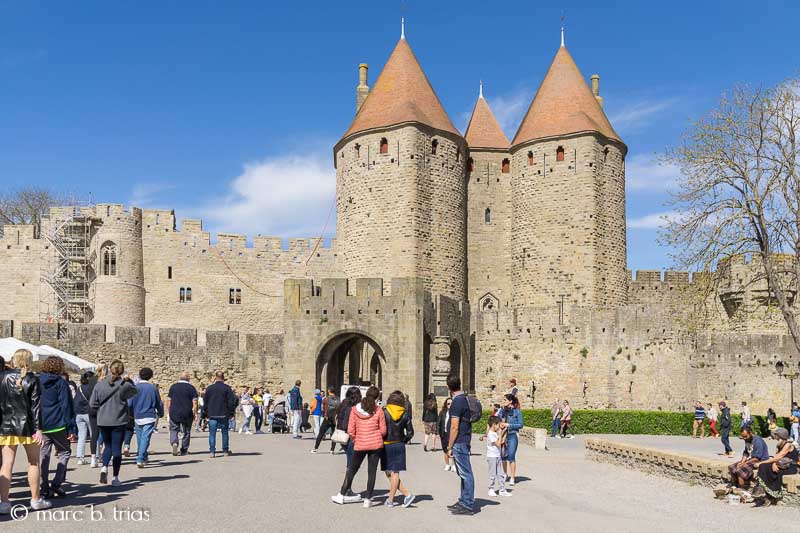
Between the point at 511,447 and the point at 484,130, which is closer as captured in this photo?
the point at 511,447

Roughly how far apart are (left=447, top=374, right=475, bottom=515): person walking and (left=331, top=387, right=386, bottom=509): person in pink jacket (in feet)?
2.87

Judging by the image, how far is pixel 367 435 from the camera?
1048cm

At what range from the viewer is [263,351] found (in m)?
29.8

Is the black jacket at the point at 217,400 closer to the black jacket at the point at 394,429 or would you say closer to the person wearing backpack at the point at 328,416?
the person wearing backpack at the point at 328,416

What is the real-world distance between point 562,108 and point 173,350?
1872cm

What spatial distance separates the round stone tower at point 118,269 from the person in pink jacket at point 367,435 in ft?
99.6

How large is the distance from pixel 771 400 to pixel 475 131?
16.7m

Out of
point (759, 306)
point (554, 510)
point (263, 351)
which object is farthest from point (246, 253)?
point (554, 510)

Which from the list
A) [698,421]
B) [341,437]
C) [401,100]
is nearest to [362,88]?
[401,100]

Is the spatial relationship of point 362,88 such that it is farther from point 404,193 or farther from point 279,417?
point 279,417

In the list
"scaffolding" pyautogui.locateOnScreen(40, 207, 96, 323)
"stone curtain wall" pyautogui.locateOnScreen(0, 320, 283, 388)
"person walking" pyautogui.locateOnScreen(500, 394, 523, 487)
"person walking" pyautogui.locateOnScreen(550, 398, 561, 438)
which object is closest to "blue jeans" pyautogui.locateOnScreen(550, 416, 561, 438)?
"person walking" pyautogui.locateOnScreen(550, 398, 561, 438)

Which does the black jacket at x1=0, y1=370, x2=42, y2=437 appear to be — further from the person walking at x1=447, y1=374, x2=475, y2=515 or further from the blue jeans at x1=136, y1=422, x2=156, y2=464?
the person walking at x1=447, y1=374, x2=475, y2=515

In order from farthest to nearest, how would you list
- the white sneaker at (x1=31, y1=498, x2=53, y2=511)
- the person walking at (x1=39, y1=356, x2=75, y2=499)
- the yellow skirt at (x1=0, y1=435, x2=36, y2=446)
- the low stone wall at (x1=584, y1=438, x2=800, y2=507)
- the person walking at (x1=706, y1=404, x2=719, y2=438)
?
the person walking at (x1=706, y1=404, x2=719, y2=438)
the low stone wall at (x1=584, y1=438, x2=800, y2=507)
the person walking at (x1=39, y1=356, x2=75, y2=499)
the white sneaker at (x1=31, y1=498, x2=53, y2=511)
the yellow skirt at (x1=0, y1=435, x2=36, y2=446)

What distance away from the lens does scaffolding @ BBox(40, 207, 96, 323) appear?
3900 cm
